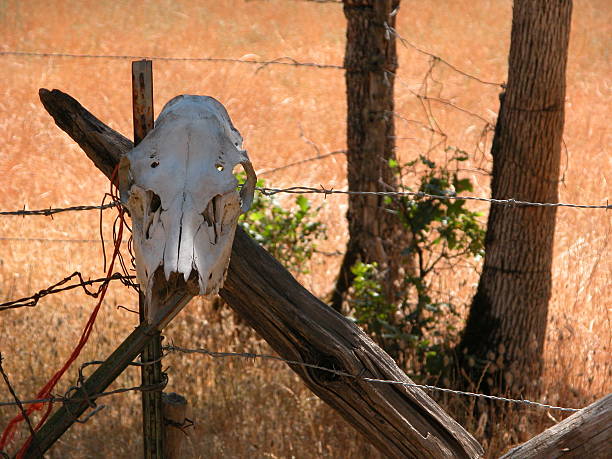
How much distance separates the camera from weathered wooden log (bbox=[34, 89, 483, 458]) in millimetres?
2666

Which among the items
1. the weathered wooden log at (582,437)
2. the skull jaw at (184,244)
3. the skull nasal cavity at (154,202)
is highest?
the skull nasal cavity at (154,202)

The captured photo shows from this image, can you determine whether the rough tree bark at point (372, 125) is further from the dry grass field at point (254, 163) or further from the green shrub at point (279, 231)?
the dry grass field at point (254, 163)

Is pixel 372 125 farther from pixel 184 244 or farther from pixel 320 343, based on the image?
pixel 184 244

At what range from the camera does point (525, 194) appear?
4.29 meters

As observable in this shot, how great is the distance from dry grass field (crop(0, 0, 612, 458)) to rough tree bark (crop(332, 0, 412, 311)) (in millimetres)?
673

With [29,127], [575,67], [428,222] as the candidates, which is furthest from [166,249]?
[575,67]

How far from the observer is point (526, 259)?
4.30 meters

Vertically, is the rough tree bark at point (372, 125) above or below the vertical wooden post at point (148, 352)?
above

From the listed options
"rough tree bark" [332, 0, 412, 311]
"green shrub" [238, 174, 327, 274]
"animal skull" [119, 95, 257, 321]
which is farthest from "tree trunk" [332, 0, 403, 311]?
"animal skull" [119, 95, 257, 321]

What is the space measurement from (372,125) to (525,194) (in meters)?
1.53

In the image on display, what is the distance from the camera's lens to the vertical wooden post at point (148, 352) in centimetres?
263

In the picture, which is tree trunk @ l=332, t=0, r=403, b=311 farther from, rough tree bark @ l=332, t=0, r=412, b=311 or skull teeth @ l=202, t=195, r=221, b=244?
skull teeth @ l=202, t=195, r=221, b=244

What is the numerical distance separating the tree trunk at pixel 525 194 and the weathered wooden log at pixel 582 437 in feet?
5.65

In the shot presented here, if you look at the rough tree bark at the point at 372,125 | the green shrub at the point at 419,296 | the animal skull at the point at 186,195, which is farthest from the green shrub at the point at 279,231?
the animal skull at the point at 186,195
